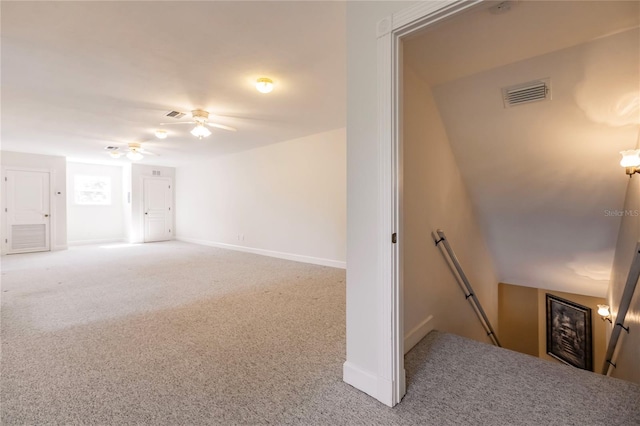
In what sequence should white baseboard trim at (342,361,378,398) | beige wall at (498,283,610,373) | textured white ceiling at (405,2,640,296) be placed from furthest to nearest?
beige wall at (498,283,610,373)
textured white ceiling at (405,2,640,296)
white baseboard trim at (342,361,378,398)

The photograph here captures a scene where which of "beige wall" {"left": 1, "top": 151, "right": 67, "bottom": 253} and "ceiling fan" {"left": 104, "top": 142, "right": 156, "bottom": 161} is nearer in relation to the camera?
"ceiling fan" {"left": 104, "top": 142, "right": 156, "bottom": 161}

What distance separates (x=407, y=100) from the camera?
211 centimetres

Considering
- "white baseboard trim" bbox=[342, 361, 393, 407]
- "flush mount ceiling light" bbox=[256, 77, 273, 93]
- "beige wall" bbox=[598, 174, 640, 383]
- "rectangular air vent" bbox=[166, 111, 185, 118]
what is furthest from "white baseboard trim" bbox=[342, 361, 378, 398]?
"rectangular air vent" bbox=[166, 111, 185, 118]

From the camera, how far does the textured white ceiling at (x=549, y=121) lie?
1810 millimetres

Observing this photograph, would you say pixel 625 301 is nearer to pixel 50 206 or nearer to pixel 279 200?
pixel 279 200

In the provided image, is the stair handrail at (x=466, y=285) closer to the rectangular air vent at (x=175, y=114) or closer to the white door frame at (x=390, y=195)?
the white door frame at (x=390, y=195)

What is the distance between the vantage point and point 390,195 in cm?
148

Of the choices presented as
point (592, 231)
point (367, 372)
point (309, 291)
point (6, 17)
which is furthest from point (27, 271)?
point (592, 231)

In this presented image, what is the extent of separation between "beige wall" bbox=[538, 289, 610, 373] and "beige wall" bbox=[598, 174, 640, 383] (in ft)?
5.96

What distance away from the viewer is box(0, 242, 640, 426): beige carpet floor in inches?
56.5

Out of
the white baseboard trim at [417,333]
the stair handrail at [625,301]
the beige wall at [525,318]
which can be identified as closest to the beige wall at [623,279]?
the stair handrail at [625,301]

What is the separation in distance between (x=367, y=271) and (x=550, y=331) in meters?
6.21

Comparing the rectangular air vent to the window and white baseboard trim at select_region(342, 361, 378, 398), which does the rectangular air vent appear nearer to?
white baseboard trim at select_region(342, 361, 378, 398)

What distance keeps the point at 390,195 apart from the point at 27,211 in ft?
29.8
